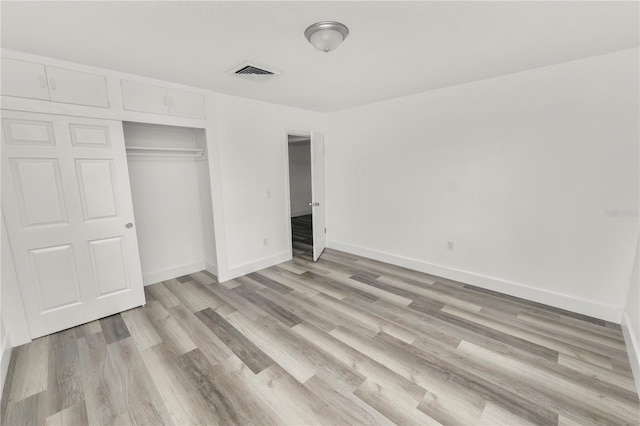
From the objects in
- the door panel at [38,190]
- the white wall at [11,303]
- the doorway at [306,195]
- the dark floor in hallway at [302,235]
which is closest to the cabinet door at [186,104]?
the door panel at [38,190]

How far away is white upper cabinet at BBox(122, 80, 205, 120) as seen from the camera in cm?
272

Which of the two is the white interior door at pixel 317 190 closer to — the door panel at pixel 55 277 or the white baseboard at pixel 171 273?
the white baseboard at pixel 171 273

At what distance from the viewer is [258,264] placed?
4.03 meters

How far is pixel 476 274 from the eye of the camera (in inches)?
133

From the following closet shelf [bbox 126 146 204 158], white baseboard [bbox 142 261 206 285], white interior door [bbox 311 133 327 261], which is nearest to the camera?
closet shelf [bbox 126 146 204 158]

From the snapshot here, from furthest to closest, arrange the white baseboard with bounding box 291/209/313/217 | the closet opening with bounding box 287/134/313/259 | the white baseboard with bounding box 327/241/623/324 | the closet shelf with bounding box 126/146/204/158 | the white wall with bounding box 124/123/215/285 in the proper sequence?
the white baseboard with bounding box 291/209/313/217, the closet opening with bounding box 287/134/313/259, the white wall with bounding box 124/123/215/285, the closet shelf with bounding box 126/146/204/158, the white baseboard with bounding box 327/241/623/324

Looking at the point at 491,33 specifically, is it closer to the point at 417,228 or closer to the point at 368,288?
the point at 417,228

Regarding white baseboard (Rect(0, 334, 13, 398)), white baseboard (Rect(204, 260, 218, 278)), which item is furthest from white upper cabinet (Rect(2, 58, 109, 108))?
white baseboard (Rect(204, 260, 218, 278))

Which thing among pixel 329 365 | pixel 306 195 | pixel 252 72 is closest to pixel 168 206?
pixel 252 72

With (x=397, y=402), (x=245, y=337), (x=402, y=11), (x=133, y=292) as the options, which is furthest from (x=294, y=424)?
(x=402, y=11)

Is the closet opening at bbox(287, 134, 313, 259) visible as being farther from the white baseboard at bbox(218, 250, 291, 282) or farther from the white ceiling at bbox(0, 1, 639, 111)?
the white ceiling at bbox(0, 1, 639, 111)

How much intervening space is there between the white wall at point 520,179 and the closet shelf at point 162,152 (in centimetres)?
247

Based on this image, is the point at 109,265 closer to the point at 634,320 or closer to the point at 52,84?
the point at 52,84

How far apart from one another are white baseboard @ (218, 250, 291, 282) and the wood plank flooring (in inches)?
20.1
